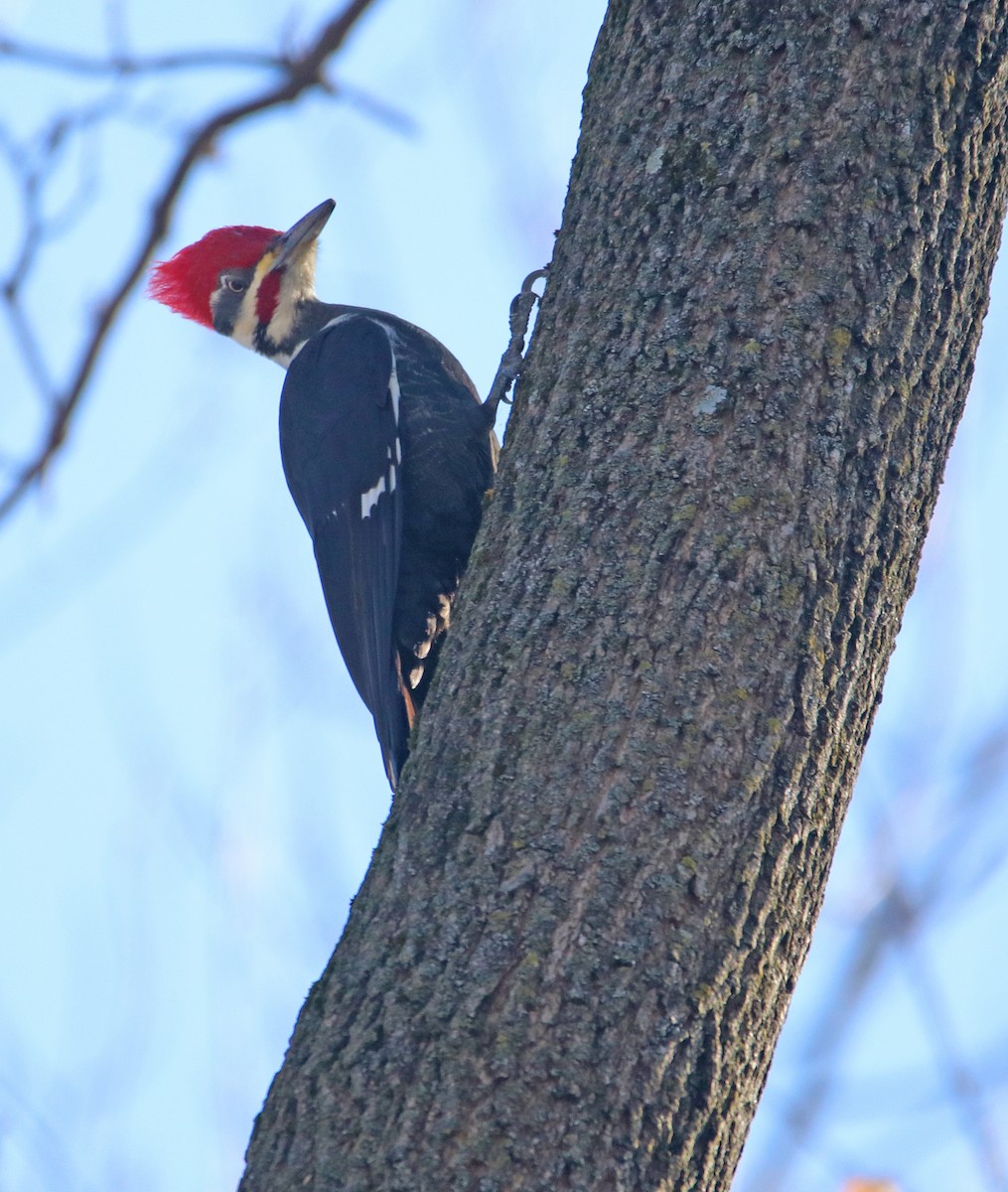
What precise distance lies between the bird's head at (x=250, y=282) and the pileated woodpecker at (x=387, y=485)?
46 cm

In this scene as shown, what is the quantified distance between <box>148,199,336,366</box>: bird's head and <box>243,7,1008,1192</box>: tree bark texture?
7.32 ft

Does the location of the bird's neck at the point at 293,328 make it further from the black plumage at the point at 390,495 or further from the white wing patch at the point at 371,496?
the white wing patch at the point at 371,496

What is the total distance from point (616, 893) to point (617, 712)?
22 cm

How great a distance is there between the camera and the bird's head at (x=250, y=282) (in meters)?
4.21

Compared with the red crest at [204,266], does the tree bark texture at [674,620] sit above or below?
below

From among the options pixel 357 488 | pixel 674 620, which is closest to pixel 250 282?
pixel 357 488

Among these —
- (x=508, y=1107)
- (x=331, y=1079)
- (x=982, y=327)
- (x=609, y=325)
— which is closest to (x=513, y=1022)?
(x=508, y=1107)

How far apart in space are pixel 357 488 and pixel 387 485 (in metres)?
0.09

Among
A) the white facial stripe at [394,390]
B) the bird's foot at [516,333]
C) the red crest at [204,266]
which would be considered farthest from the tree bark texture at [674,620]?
the red crest at [204,266]

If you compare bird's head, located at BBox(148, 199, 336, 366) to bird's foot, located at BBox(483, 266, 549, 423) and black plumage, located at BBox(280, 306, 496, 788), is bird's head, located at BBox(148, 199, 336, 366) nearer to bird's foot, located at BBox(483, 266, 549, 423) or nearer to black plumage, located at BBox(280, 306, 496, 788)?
black plumage, located at BBox(280, 306, 496, 788)

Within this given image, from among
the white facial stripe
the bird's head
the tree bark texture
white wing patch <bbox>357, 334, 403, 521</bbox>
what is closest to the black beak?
the bird's head

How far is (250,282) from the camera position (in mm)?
4375

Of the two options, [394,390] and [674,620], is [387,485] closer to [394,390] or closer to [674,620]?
[394,390]

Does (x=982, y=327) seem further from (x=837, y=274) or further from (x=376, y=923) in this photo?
(x=376, y=923)
